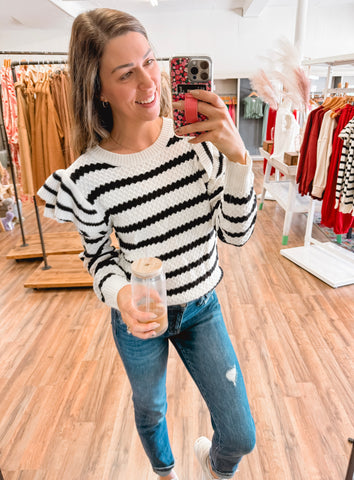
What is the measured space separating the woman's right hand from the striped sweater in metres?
0.05

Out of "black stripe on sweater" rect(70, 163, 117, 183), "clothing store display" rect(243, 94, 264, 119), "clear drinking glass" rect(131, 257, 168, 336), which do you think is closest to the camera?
"clear drinking glass" rect(131, 257, 168, 336)

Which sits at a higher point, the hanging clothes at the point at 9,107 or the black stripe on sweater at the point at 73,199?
the hanging clothes at the point at 9,107

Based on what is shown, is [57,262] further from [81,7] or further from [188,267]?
[81,7]

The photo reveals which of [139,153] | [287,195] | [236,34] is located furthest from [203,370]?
[236,34]

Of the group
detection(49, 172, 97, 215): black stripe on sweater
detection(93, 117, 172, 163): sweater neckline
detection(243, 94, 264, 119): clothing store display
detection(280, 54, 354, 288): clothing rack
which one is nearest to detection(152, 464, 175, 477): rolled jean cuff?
detection(49, 172, 97, 215): black stripe on sweater

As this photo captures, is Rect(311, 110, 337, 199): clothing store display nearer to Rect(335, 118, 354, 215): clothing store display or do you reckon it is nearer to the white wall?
Rect(335, 118, 354, 215): clothing store display

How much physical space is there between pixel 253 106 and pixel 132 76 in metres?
7.08

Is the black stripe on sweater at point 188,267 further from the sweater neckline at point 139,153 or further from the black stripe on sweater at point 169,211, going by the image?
the sweater neckline at point 139,153

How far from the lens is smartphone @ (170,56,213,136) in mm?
758

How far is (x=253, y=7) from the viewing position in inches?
259

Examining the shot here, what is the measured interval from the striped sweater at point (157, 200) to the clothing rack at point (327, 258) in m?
2.03

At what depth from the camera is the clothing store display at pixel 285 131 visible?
3.52m

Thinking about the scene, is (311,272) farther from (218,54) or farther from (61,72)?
(218,54)

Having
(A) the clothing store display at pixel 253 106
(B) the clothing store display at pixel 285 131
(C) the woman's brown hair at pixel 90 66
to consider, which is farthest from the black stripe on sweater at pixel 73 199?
(A) the clothing store display at pixel 253 106
